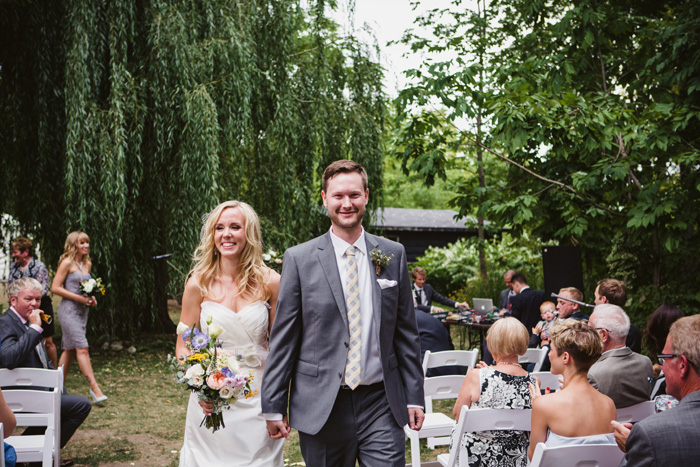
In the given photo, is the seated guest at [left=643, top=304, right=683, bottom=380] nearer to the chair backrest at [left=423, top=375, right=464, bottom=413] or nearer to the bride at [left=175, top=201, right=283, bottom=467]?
the chair backrest at [left=423, top=375, right=464, bottom=413]

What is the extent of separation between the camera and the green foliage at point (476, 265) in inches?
693

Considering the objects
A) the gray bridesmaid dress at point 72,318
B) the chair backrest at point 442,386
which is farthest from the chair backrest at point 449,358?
the gray bridesmaid dress at point 72,318

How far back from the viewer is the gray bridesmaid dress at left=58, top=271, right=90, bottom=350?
7.40 metres

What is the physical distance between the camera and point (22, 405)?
4.08 meters

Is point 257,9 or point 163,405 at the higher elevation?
point 257,9

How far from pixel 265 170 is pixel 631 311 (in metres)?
5.99

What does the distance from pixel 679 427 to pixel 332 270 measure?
1449mm

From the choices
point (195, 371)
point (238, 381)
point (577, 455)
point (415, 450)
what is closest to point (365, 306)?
point (238, 381)

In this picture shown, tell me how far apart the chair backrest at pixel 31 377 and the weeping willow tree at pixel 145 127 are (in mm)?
4389

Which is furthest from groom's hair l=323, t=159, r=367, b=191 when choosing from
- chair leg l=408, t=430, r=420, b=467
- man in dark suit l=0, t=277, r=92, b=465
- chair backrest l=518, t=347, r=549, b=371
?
chair backrest l=518, t=347, r=549, b=371

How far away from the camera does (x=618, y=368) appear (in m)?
4.05

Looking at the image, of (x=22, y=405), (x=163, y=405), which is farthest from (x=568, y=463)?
(x=163, y=405)

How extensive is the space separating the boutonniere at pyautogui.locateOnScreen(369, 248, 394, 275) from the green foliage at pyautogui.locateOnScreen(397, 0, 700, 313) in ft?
14.6

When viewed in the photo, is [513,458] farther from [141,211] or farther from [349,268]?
[141,211]
